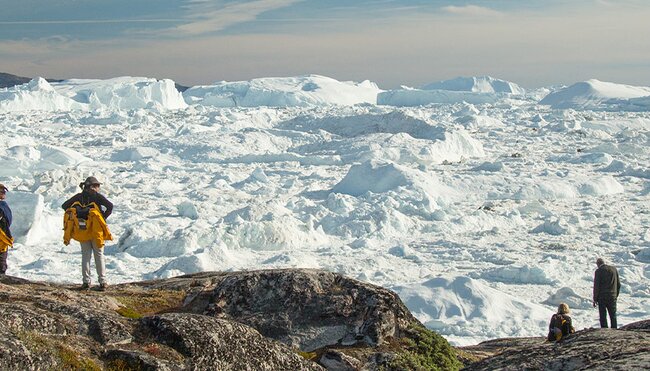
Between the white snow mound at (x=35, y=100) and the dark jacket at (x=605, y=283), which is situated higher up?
the dark jacket at (x=605, y=283)

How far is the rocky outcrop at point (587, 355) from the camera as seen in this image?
141 inches

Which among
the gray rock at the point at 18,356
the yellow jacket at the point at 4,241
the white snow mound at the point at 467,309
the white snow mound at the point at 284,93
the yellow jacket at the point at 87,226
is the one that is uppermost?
the gray rock at the point at 18,356

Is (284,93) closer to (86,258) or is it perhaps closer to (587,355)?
(86,258)

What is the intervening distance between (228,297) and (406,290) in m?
7.95

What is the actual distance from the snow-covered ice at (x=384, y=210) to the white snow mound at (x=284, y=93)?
125 ft

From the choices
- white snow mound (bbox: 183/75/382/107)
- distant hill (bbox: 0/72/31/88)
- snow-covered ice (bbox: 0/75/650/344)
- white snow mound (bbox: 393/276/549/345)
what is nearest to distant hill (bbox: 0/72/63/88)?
distant hill (bbox: 0/72/31/88)

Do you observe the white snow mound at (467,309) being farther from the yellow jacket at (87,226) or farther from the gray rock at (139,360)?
the gray rock at (139,360)

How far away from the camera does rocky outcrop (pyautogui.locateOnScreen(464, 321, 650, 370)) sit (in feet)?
11.8

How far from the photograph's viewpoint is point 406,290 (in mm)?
13328

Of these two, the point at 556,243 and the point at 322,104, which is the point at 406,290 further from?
the point at 322,104

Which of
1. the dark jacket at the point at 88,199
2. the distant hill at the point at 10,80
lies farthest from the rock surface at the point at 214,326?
the distant hill at the point at 10,80

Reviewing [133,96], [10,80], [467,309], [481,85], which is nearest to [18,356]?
[467,309]

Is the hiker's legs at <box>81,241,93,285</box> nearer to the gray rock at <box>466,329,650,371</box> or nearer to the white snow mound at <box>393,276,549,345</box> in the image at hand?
the gray rock at <box>466,329,650,371</box>

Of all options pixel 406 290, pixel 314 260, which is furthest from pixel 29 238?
pixel 406 290
